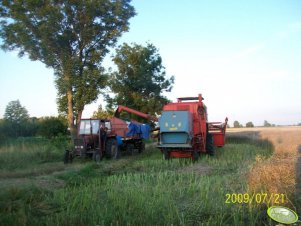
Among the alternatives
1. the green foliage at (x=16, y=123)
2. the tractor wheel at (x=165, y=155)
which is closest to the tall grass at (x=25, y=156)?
the tractor wheel at (x=165, y=155)

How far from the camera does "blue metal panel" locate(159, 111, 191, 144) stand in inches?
555

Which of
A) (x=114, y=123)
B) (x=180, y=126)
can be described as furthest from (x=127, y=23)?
(x=180, y=126)

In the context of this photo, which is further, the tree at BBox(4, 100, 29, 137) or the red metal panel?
the tree at BBox(4, 100, 29, 137)

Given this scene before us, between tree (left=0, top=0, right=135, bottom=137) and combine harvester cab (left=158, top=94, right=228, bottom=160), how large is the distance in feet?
30.5

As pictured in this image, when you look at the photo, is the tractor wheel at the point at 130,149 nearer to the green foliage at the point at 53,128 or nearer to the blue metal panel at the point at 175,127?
the blue metal panel at the point at 175,127

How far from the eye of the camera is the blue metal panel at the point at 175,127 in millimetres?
14094

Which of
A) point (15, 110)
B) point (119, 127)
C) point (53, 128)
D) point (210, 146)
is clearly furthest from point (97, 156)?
point (15, 110)

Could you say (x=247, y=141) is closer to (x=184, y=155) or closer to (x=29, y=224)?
(x=184, y=155)

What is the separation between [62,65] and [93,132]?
28.1ft

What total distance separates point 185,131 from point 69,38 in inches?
487

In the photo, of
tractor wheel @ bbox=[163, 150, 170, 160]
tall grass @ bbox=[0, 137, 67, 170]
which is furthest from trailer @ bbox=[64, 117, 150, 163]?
tractor wheel @ bbox=[163, 150, 170, 160]

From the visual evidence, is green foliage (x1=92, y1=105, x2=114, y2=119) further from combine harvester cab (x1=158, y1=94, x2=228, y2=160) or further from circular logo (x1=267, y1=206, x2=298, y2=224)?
circular logo (x1=267, y1=206, x2=298, y2=224)

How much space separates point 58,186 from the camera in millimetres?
9164
